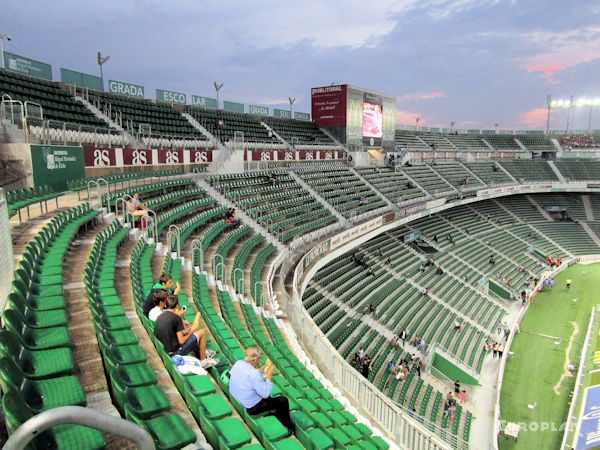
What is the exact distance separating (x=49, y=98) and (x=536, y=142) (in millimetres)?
54288

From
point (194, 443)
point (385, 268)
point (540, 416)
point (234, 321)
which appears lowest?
point (540, 416)

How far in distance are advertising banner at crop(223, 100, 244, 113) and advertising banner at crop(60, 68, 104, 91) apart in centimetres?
1036

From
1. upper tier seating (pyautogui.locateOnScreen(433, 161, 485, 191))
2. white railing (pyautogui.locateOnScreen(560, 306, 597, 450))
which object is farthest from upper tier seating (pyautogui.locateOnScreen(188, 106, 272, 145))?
white railing (pyautogui.locateOnScreen(560, 306, 597, 450))

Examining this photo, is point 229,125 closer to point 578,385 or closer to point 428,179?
point 428,179

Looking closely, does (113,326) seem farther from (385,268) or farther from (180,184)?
(385,268)

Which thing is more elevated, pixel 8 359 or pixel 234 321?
pixel 8 359

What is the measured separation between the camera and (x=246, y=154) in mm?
21094

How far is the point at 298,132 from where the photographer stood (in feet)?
113

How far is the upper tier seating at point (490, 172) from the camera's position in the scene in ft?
125

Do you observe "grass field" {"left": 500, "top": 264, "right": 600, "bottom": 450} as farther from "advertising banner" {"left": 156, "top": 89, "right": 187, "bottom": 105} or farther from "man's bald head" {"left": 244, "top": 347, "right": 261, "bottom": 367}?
"advertising banner" {"left": 156, "top": 89, "right": 187, "bottom": 105}

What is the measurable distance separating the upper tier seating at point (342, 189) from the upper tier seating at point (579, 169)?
27530 mm

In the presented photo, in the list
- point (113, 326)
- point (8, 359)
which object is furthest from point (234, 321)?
point (8, 359)

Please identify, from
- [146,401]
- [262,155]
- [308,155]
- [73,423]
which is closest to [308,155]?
[308,155]

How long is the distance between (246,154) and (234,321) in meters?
14.5
